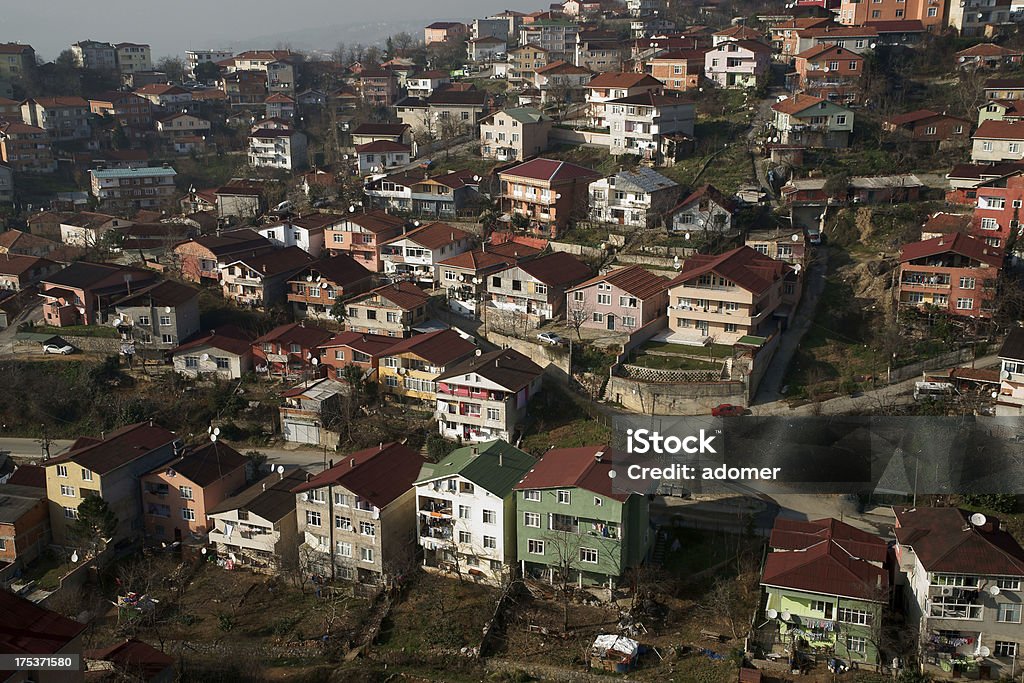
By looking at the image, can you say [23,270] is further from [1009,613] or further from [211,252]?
[1009,613]

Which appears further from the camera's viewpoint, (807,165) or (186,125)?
(186,125)

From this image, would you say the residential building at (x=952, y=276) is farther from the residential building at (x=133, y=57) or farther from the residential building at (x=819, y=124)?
the residential building at (x=133, y=57)

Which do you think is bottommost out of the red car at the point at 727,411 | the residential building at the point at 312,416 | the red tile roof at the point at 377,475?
the residential building at the point at 312,416

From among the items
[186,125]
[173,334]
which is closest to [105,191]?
[186,125]

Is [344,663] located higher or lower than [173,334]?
lower

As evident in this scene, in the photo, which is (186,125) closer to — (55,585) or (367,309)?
(367,309)

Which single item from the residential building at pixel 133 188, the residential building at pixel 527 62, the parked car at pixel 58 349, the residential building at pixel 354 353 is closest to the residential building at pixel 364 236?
the residential building at pixel 354 353
